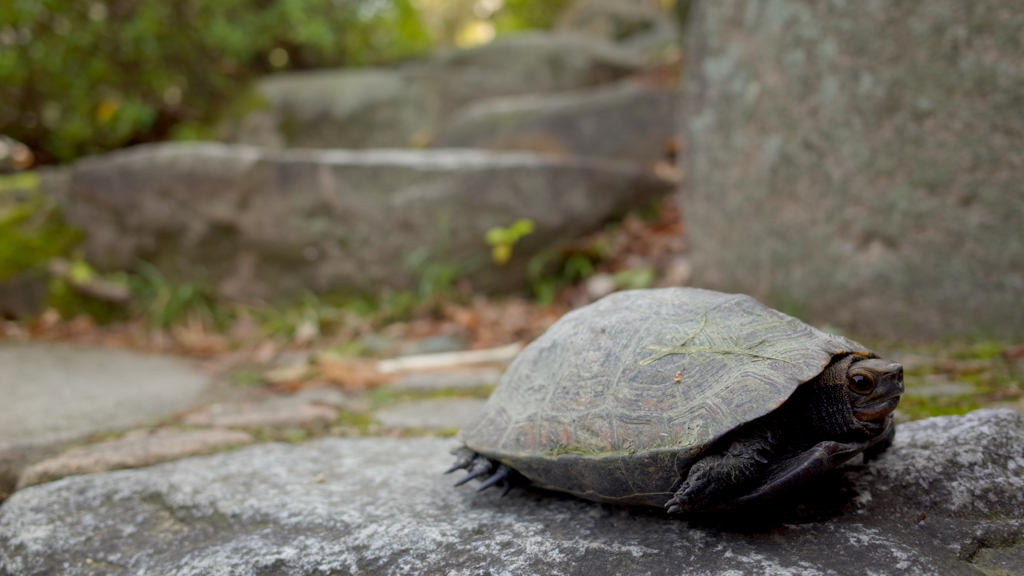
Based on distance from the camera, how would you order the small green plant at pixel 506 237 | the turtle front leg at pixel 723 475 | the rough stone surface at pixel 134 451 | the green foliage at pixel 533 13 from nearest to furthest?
the turtle front leg at pixel 723 475, the rough stone surface at pixel 134 451, the small green plant at pixel 506 237, the green foliage at pixel 533 13

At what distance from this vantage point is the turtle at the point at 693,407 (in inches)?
51.6

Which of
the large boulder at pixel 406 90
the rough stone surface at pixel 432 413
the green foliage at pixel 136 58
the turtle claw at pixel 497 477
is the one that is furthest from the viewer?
the large boulder at pixel 406 90

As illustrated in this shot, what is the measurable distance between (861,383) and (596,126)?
4.60 meters

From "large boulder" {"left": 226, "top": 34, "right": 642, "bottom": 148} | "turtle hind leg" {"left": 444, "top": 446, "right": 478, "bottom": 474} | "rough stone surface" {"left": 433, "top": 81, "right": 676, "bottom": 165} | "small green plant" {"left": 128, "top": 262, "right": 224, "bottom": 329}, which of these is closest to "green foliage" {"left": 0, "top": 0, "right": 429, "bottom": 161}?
"large boulder" {"left": 226, "top": 34, "right": 642, "bottom": 148}

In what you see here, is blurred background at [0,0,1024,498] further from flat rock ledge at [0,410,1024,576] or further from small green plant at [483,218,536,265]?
flat rock ledge at [0,410,1024,576]

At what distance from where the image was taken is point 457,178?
182 inches

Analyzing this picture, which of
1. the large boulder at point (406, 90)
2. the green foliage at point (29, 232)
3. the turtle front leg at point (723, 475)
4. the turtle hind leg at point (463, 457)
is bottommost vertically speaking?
the turtle hind leg at point (463, 457)

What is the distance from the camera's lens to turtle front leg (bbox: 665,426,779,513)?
1288 mm

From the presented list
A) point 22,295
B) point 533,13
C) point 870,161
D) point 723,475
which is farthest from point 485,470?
point 533,13

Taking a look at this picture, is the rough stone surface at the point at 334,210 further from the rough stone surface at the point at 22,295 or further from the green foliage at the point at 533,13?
the green foliage at the point at 533,13

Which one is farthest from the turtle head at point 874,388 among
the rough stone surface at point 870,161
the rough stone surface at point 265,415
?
the rough stone surface at point 265,415

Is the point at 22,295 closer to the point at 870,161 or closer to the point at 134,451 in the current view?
the point at 134,451

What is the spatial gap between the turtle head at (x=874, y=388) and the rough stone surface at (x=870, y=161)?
172cm

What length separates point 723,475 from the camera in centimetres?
Answer: 128
